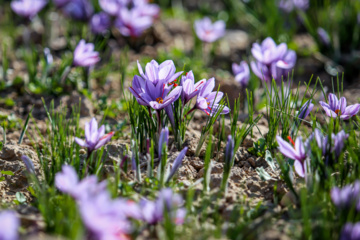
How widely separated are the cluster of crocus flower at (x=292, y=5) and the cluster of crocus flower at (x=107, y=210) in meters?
2.86

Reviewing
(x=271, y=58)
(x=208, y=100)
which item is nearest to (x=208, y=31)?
(x=271, y=58)

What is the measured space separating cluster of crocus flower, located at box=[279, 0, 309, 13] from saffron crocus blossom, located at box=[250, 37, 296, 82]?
134 cm

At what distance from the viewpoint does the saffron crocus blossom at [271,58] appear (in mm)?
2486

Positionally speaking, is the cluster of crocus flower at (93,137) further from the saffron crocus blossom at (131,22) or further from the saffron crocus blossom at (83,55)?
the saffron crocus blossom at (131,22)

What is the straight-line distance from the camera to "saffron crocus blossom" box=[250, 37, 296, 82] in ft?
8.16

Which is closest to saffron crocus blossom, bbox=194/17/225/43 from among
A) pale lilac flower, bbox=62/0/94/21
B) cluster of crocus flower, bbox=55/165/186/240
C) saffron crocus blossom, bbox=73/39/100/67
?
pale lilac flower, bbox=62/0/94/21

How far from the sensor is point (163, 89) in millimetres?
1904

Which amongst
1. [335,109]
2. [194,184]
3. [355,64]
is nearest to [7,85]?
[194,184]

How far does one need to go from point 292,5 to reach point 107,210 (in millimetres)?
3183

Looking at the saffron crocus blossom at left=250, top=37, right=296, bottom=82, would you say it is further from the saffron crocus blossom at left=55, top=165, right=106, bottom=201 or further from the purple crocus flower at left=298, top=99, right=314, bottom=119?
the saffron crocus blossom at left=55, top=165, right=106, bottom=201

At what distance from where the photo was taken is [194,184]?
184 cm

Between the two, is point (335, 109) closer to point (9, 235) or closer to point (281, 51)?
point (281, 51)

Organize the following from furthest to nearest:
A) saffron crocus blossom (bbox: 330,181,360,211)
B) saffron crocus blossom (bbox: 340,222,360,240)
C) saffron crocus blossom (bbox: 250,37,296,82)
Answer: saffron crocus blossom (bbox: 250,37,296,82) → saffron crocus blossom (bbox: 330,181,360,211) → saffron crocus blossom (bbox: 340,222,360,240)

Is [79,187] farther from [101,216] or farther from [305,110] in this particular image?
[305,110]
